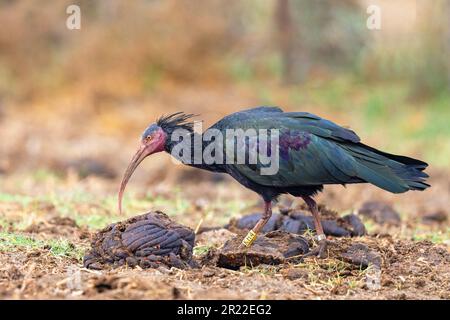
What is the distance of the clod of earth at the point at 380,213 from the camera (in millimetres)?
9539

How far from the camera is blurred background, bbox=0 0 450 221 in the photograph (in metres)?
17.6

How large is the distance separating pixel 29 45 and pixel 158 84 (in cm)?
314

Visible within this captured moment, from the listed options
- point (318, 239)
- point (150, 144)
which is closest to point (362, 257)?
point (318, 239)

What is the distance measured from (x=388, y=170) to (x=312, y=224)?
52.6 inches

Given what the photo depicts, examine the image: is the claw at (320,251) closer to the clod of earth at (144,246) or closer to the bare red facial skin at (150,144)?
the clod of earth at (144,246)

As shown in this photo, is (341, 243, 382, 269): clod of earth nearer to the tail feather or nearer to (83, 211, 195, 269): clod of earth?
the tail feather

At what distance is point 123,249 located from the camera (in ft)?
20.8

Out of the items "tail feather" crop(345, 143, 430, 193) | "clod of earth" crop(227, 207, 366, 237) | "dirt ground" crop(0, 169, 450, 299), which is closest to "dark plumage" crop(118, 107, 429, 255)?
"tail feather" crop(345, 143, 430, 193)

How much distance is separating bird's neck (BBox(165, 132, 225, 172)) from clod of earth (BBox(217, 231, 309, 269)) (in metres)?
0.65

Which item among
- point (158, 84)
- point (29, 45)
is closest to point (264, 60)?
point (158, 84)

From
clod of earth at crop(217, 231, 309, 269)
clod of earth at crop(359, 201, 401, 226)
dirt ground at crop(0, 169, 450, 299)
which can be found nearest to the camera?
dirt ground at crop(0, 169, 450, 299)

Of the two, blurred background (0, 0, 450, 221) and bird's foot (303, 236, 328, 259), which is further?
blurred background (0, 0, 450, 221)

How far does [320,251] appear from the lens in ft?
22.0
